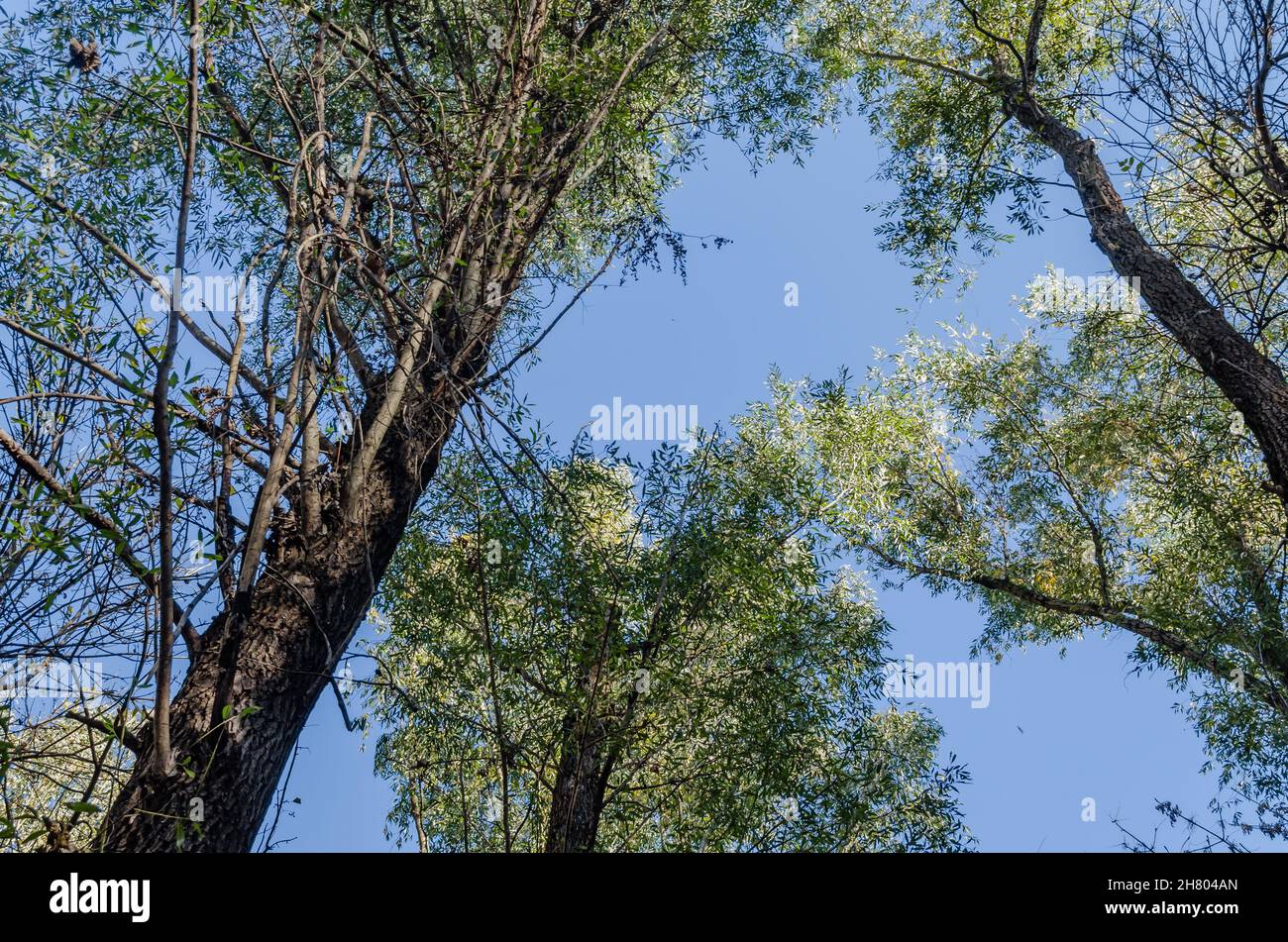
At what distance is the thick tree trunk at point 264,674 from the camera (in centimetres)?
301

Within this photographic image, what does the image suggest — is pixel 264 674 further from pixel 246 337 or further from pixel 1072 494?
pixel 1072 494

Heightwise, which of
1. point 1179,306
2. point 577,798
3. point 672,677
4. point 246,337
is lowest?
point 577,798

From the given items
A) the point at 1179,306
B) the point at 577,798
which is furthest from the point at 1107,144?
the point at 577,798

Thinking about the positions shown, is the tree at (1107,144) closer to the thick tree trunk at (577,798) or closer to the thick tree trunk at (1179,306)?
the thick tree trunk at (1179,306)

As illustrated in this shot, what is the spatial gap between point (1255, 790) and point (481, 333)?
8.86 m

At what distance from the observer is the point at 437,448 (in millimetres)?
4438

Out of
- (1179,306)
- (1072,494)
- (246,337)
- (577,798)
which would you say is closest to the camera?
(246,337)

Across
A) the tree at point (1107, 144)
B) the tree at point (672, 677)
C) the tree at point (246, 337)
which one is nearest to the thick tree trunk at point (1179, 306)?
the tree at point (1107, 144)

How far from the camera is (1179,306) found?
596cm

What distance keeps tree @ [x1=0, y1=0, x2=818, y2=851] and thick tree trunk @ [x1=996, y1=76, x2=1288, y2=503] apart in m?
4.02

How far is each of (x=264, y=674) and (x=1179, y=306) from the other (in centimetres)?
625

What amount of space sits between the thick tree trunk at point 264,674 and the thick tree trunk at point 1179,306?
4.70 meters
